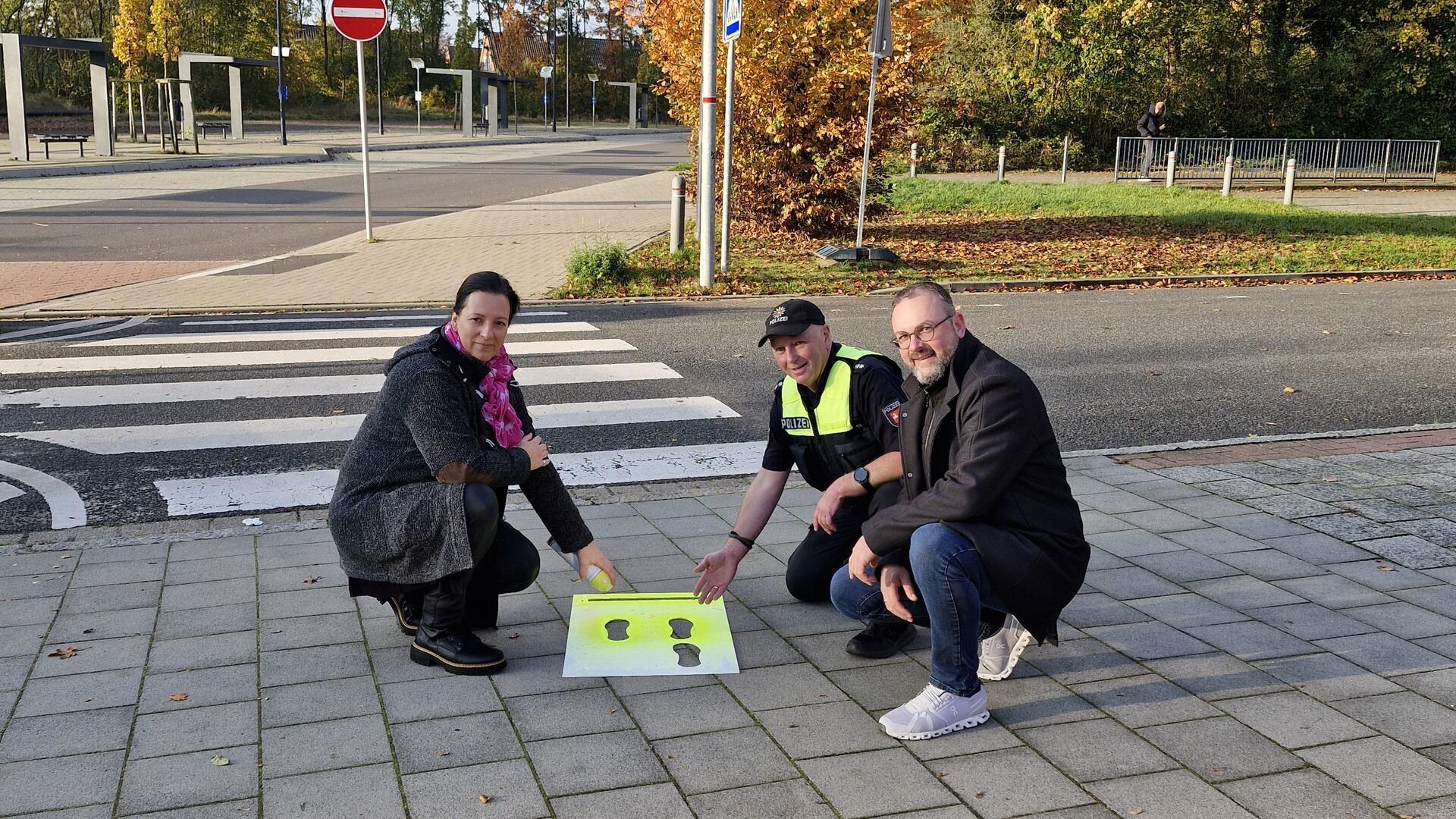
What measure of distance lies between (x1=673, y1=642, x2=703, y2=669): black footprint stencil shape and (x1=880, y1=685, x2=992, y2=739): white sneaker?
0.74m

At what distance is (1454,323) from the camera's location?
38.9 feet

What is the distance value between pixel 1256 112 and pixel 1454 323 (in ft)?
82.4

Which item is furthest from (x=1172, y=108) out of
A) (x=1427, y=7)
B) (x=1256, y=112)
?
(x=1427, y=7)

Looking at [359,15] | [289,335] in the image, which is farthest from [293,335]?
[359,15]

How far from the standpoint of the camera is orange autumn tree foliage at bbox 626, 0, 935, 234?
16234 millimetres

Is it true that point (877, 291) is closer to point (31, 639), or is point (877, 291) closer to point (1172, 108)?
point (31, 639)

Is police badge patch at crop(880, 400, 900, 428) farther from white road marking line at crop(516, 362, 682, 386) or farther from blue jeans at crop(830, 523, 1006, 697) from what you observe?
white road marking line at crop(516, 362, 682, 386)

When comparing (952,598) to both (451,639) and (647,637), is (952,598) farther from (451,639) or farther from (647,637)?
(451,639)

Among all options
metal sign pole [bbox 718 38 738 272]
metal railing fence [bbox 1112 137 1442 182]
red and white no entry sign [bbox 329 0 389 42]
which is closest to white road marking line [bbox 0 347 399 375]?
metal sign pole [bbox 718 38 738 272]

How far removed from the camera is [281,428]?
7.45 meters

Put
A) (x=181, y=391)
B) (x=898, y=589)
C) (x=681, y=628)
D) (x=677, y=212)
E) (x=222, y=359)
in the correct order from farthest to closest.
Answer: (x=677, y=212)
(x=222, y=359)
(x=181, y=391)
(x=681, y=628)
(x=898, y=589)

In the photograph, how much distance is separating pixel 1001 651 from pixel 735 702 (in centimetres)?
90

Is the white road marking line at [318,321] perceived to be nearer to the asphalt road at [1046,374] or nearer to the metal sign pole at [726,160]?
the asphalt road at [1046,374]

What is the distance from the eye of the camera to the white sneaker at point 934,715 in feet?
11.8
